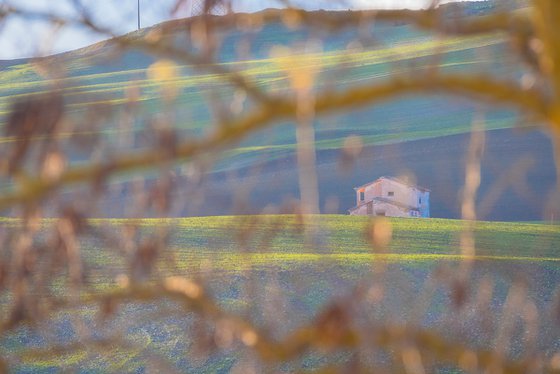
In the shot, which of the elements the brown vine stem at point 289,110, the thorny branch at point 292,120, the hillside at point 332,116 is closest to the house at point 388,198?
the hillside at point 332,116

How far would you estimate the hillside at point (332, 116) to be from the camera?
148 centimetres

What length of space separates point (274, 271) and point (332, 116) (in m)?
1.06

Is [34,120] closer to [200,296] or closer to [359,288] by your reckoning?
[200,296]

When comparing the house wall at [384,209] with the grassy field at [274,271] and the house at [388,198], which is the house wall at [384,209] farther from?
the grassy field at [274,271]

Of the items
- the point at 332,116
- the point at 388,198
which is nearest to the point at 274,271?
the point at 332,116

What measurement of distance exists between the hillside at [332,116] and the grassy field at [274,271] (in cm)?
13

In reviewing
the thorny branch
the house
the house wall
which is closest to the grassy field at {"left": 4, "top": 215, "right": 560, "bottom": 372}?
the thorny branch

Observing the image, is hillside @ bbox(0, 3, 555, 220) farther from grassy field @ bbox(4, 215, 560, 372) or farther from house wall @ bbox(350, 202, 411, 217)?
house wall @ bbox(350, 202, 411, 217)

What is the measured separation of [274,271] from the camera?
240 centimetres

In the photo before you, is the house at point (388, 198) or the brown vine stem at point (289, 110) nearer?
the brown vine stem at point (289, 110)

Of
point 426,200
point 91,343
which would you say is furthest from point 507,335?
point 426,200

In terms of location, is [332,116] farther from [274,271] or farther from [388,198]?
[388,198]

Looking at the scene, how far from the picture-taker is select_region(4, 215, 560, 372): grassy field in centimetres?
173

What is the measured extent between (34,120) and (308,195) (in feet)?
1.36
